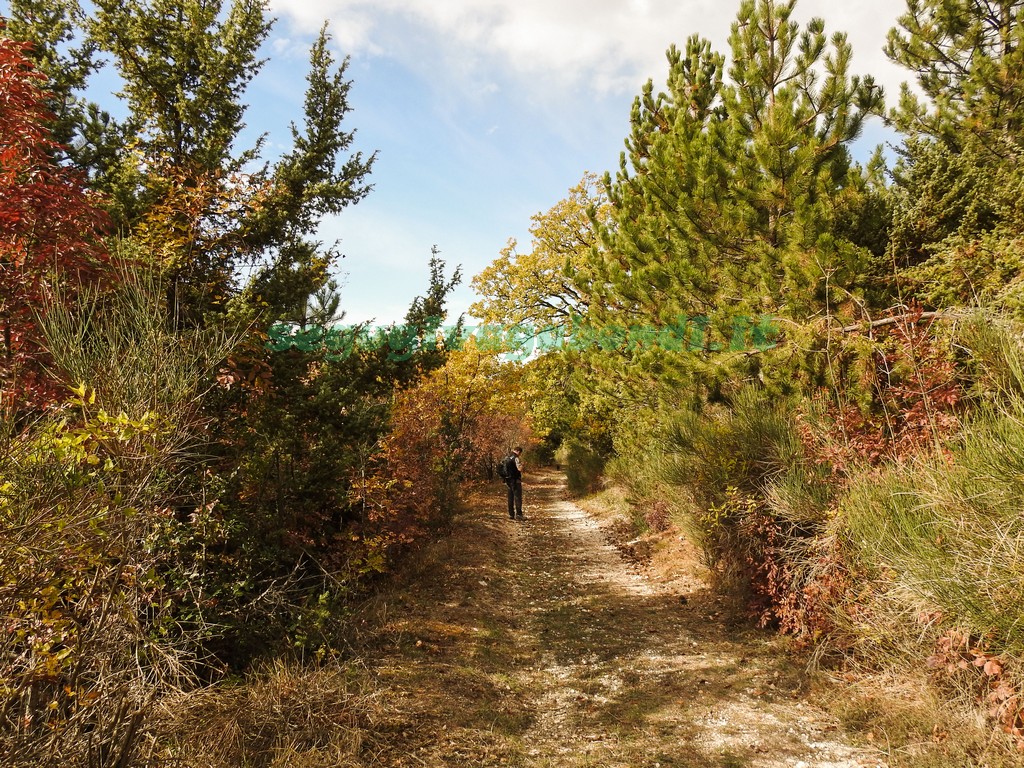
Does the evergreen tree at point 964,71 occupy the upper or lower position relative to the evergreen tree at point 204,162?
upper

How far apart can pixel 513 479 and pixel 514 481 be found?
0.49 feet

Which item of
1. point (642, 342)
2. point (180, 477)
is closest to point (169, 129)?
point (180, 477)

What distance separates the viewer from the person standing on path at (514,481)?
1329 cm

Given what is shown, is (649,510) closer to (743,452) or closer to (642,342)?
(642,342)

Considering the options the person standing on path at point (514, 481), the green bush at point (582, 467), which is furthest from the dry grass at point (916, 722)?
the green bush at point (582, 467)

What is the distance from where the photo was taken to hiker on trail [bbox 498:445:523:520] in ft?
43.6

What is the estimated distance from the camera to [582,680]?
16.9ft

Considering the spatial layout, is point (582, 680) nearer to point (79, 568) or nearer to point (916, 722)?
point (916, 722)

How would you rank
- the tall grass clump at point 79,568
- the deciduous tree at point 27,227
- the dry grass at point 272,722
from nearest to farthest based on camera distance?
the tall grass clump at point 79,568 < the dry grass at point 272,722 < the deciduous tree at point 27,227

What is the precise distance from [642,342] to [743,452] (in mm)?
2664

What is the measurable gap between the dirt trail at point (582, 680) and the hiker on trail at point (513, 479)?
4.74 metres

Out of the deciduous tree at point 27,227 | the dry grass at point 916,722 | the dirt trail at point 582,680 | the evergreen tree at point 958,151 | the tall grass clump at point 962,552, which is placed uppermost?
the evergreen tree at point 958,151

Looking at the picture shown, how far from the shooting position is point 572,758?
12.7 feet

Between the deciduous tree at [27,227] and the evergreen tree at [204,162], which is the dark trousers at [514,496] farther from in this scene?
the deciduous tree at [27,227]
